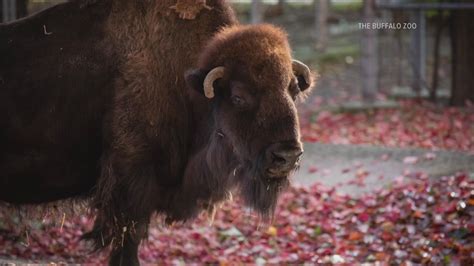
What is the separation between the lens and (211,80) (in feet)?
21.4

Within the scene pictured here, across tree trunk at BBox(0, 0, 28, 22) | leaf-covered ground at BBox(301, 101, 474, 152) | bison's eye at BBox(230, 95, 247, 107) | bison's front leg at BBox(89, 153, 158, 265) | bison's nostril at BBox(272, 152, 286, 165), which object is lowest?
leaf-covered ground at BBox(301, 101, 474, 152)

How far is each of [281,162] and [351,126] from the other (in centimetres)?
938

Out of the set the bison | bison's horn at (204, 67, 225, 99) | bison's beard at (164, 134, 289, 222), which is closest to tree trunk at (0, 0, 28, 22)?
the bison

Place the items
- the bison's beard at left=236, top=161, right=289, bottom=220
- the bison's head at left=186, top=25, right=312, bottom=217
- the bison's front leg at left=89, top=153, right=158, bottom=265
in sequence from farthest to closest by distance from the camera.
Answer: the bison's front leg at left=89, top=153, right=158, bottom=265
the bison's beard at left=236, top=161, right=289, bottom=220
the bison's head at left=186, top=25, right=312, bottom=217

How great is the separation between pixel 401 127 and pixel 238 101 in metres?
8.71

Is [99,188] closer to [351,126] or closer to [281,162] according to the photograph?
[281,162]

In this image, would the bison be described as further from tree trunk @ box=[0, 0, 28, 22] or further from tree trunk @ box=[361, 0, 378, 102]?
tree trunk @ box=[361, 0, 378, 102]

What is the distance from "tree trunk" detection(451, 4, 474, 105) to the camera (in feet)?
54.3

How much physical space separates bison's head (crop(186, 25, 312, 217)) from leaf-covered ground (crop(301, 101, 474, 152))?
253 inches

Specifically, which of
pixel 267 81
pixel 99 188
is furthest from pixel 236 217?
pixel 267 81

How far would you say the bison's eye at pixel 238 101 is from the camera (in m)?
6.45

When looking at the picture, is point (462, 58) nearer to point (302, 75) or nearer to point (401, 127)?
point (401, 127)

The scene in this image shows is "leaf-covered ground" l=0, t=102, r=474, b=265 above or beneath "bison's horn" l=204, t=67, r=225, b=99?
beneath

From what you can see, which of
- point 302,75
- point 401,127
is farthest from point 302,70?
point 401,127
